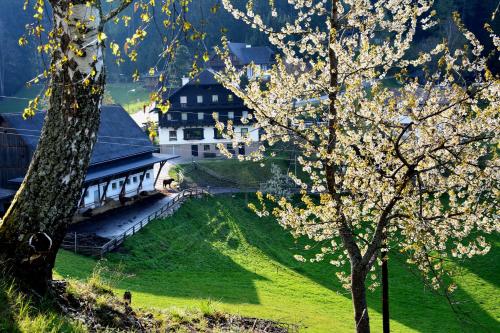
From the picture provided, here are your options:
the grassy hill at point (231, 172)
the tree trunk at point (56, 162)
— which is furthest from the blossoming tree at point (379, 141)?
the grassy hill at point (231, 172)

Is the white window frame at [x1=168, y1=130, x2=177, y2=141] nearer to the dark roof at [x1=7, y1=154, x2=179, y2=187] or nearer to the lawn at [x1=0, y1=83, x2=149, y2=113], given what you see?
the dark roof at [x1=7, y1=154, x2=179, y2=187]

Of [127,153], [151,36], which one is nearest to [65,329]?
[127,153]

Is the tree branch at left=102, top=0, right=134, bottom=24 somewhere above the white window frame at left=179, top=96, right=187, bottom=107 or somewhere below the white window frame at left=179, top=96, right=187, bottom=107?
below

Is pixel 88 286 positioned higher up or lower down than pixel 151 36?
lower down

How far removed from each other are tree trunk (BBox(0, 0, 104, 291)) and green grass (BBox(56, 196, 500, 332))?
35.8ft

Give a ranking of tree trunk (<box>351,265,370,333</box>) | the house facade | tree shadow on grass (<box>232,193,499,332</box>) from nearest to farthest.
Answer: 1. tree trunk (<box>351,265,370,333</box>)
2. tree shadow on grass (<box>232,193,499,332</box>)
3. the house facade

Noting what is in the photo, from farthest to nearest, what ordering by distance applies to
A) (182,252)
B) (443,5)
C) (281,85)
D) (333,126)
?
(443,5) → (182,252) → (281,85) → (333,126)

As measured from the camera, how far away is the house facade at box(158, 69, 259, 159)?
4869cm

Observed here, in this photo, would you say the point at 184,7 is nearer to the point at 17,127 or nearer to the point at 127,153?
the point at 17,127

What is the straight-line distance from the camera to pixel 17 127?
30.0m

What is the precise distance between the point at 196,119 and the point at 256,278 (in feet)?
85.4

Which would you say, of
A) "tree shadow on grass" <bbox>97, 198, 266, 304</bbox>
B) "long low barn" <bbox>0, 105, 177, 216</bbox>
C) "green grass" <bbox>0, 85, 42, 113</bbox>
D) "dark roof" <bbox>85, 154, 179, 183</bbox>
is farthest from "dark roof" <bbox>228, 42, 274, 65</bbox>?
"tree shadow on grass" <bbox>97, 198, 266, 304</bbox>

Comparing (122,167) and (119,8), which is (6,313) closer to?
(119,8)

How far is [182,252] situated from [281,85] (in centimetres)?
1950
